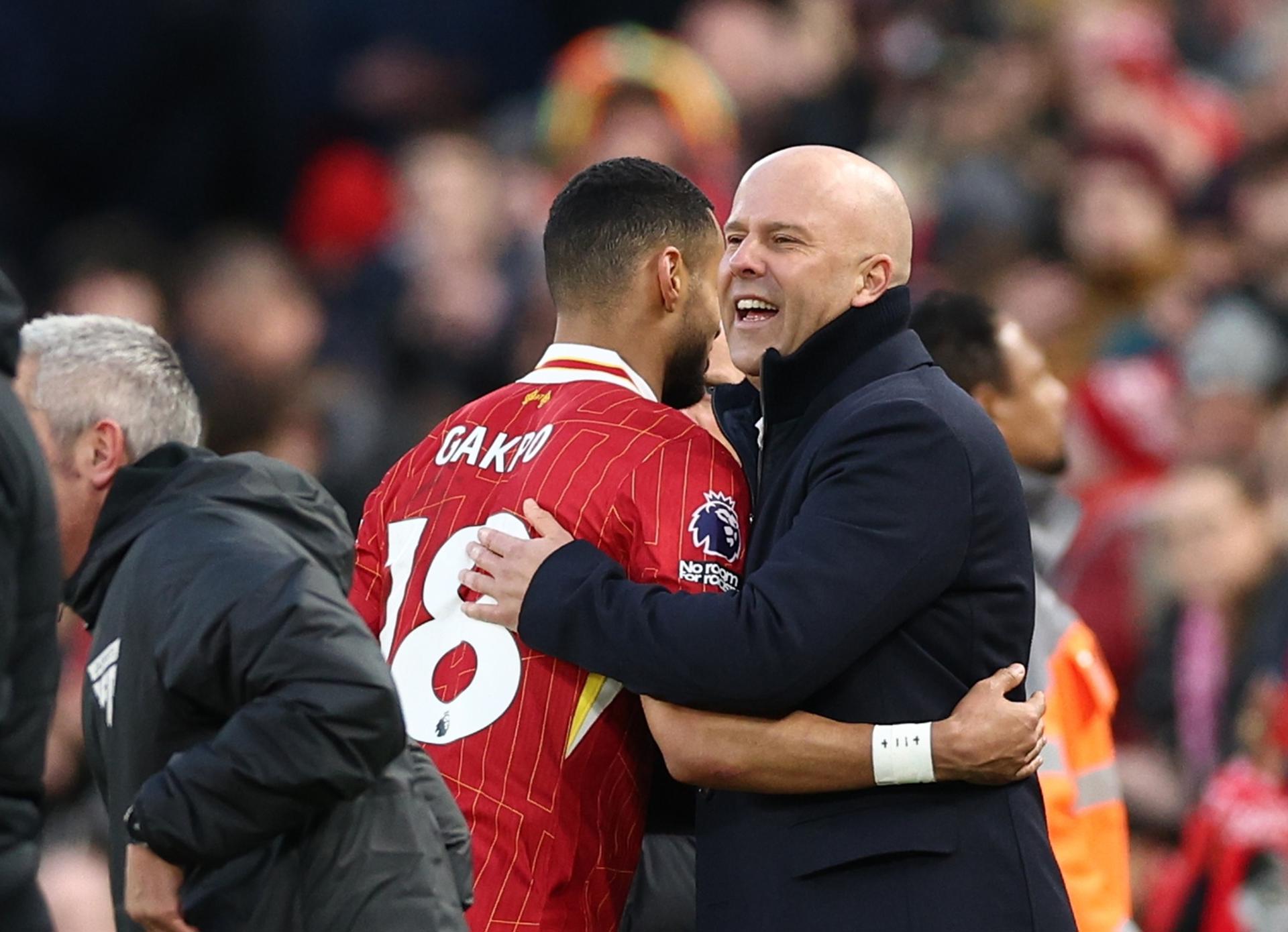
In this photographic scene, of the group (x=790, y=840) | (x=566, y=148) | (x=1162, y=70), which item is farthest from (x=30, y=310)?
(x=790, y=840)

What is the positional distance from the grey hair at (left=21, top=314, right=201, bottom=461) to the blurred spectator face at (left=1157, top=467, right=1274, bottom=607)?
4.22m

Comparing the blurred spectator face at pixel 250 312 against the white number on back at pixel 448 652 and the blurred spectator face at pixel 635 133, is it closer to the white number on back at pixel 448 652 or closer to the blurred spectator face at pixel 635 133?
the blurred spectator face at pixel 635 133

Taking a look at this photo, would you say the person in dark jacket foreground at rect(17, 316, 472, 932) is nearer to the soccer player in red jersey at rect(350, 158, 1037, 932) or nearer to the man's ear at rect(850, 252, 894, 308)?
the soccer player in red jersey at rect(350, 158, 1037, 932)

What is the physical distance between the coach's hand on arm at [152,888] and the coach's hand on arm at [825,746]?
2.74ft

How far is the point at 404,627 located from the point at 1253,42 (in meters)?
7.76

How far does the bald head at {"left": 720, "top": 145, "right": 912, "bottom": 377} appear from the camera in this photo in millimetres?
3994

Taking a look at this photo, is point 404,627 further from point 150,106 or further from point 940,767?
point 150,106

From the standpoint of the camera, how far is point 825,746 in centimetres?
368

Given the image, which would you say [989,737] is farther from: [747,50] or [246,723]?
[747,50]

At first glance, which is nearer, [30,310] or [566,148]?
[30,310]

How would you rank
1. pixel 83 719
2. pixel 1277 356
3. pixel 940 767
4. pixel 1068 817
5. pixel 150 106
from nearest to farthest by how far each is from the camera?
pixel 940 767 → pixel 83 719 → pixel 1068 817 → pixel 1277 356 → pixel 150 106

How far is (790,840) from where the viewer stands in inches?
147

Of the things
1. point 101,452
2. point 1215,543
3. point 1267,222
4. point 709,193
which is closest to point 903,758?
point 101,452

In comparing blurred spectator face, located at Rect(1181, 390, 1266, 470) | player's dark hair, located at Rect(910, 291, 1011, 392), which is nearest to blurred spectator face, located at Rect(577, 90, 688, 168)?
blurred spectator face, located at Rect(1181, 390, 1266, 470)
